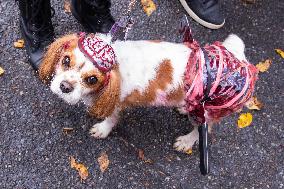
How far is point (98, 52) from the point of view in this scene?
2277 mm

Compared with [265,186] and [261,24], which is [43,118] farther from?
[261,24]

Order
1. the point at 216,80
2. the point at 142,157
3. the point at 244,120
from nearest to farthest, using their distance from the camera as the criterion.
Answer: the point at 216,80 < the point at 142,157 < the point at 244,120

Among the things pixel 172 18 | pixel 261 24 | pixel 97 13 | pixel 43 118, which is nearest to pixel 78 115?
pixel 43 118

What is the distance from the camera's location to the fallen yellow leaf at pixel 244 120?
11.1 feet

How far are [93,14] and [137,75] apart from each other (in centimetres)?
98

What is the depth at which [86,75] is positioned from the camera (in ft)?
7.57

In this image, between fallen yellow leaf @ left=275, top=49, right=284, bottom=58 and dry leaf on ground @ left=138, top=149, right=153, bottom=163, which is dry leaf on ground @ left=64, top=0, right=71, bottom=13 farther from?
fallen yellow leaf @ left=275, top=49, right=284, bottom=58

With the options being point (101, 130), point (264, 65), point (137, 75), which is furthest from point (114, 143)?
point (264, 65)

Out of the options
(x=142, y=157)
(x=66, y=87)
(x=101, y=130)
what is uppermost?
(x=66, y=87)

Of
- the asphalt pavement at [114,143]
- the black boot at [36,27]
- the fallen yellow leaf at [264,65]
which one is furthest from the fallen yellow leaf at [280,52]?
the black boot at [36,27]

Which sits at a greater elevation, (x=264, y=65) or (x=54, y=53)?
(x=54, y=53)

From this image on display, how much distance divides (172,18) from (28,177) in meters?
1.86

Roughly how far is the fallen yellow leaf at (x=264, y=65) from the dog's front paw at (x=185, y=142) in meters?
1.02

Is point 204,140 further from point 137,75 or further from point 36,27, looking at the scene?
point 36,27
